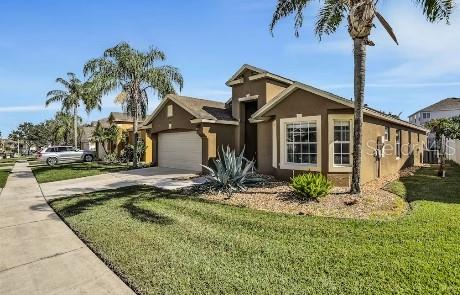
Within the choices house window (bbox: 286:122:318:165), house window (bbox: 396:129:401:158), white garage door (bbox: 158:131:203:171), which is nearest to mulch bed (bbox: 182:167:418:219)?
house window (bbox: 286:122:318:165)

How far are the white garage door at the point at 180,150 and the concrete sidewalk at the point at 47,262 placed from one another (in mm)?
10162

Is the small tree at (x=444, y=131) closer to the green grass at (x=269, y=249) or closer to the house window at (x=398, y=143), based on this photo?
the house window at (x=398, y=143)

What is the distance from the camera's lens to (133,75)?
20641mm

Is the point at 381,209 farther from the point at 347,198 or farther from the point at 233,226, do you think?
the point at 233,226

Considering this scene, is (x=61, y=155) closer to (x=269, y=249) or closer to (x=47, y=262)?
(x=47, y=262)

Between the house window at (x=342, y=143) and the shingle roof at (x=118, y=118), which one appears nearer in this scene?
the house window at (x=342, y=143)

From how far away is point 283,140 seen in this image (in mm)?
13297

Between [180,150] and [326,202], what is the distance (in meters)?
12.5

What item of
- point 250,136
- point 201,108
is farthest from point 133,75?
point 250,136

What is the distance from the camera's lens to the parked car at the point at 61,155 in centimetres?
2884

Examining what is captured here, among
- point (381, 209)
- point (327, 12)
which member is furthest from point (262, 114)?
point (381, 209)

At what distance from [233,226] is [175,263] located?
224cm

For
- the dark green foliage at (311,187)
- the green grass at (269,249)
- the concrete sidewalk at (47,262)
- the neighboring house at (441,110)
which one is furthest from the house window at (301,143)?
the neighboring house at (441,110)

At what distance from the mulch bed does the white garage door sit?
7110mm
